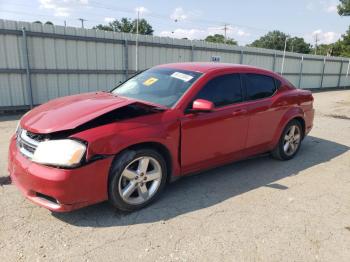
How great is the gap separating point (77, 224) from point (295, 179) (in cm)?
318

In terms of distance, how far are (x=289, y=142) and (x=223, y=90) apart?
1.96 meters

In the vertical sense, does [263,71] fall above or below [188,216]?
above

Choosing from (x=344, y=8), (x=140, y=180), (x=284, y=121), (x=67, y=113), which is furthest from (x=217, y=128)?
(x=344, y=8)

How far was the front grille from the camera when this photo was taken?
3.17 meters

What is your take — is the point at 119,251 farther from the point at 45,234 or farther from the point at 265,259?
the point at 265,259

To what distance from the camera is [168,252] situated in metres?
A: 2.88

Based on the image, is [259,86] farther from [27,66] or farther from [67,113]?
[27,66]

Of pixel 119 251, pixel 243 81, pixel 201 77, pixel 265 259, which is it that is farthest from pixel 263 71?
pixel 119 251

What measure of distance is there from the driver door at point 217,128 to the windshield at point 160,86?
24 cm

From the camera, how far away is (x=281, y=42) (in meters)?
91.9

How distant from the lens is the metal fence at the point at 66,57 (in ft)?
28.6

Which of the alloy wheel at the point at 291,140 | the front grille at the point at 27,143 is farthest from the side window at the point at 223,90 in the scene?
the front grille at the point at 27,143

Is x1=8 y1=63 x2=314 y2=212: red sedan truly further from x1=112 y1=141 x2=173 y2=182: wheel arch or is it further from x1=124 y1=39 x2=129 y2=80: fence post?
x1=124 y1=39 x2=129 y2=80: fence post

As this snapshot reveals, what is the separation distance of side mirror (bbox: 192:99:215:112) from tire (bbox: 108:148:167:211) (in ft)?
2.37
